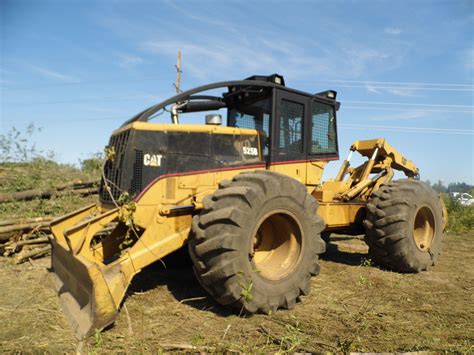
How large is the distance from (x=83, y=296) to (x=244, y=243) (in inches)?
72.0

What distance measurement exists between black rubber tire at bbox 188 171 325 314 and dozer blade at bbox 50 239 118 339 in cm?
96

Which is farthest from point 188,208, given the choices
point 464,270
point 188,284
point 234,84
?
point 464,270

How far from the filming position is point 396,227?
6301 millimetres

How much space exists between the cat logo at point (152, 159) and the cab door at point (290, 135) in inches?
65.2

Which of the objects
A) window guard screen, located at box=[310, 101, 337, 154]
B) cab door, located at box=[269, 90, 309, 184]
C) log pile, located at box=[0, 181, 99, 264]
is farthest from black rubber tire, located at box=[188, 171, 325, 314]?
log pile, located at box=[0, 181, 99, 264]

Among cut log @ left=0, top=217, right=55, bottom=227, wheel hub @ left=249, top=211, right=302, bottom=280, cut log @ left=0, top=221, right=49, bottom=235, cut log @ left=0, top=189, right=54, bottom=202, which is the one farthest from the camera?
cut log @ left=0, top=189, right=54, bottom=202

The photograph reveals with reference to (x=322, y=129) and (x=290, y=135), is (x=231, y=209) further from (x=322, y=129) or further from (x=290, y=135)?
(x=322, y=129)

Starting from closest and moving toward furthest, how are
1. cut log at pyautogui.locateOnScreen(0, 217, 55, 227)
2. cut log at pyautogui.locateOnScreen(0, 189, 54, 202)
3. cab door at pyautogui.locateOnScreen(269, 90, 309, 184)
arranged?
cab door at pyautogui.locateOnScreen(269, 90, 309, 184) → cut log at pyautogui.locateOnScreen(0, 217, 55, 227) → cut log at pyautogui.locateOnScreen(0, 189, 54, 202)

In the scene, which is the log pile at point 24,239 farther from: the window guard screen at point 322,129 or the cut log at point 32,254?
the window guard screen at point 322,129

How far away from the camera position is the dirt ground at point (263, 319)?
352 cm

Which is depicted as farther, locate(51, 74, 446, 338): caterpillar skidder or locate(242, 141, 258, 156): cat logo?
locate(242, 141, 258, 156): cat logo

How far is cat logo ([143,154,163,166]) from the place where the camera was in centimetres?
490

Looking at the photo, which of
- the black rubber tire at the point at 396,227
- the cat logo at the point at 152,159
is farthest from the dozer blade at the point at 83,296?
the black rubber tire at the point at 396,227

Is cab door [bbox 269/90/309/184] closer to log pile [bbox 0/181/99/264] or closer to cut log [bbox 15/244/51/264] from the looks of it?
log pile [bbox 0/181/99/264]
